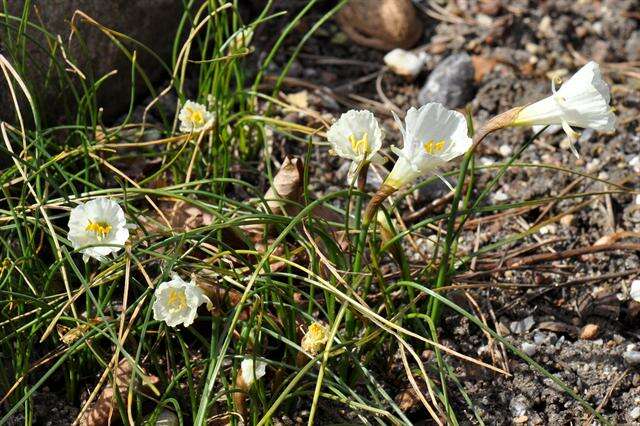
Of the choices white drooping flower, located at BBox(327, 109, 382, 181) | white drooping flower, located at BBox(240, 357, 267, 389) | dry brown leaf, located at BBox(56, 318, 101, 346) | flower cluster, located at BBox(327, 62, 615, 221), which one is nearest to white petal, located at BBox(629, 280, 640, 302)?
flower cluster, located at BBox(327, 62, 615, 221)

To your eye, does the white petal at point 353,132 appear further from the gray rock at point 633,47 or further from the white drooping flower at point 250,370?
the gray rock at point 633,47

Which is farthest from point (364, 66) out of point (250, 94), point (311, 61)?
point (250, 94)

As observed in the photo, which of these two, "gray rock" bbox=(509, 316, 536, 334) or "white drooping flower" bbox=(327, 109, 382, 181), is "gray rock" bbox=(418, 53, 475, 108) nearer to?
"gray rock" bbox=(509, 316, 536, 334)

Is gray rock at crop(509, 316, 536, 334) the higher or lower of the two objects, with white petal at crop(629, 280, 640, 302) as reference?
lower

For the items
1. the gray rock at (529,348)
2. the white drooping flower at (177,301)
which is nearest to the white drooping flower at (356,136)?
the white drooping flower at (177,301)

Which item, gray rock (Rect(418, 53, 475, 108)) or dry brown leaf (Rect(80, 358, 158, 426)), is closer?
dry brown leaf (Rect(80, 358, 158, 426))
